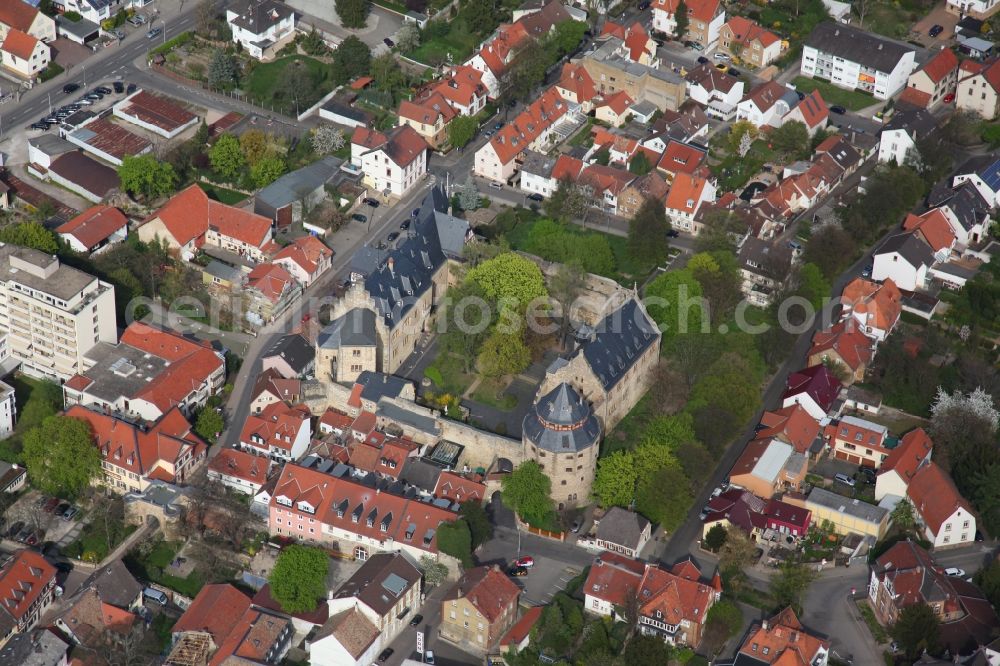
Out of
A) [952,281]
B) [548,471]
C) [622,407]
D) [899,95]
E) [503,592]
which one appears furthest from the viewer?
[899,95]

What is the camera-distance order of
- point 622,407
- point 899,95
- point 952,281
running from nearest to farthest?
point 622,407 < point 952,281 < point 899,95

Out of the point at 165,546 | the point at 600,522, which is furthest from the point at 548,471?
the point at 165,546

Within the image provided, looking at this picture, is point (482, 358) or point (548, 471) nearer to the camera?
point (548, 471)

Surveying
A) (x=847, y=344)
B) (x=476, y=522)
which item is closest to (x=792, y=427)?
(x=847, y=344)

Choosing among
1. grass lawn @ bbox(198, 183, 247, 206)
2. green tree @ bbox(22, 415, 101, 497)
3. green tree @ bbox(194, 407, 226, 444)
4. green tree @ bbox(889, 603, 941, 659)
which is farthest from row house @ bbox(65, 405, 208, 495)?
green tree @ bbox(889, 603, 941, 659)

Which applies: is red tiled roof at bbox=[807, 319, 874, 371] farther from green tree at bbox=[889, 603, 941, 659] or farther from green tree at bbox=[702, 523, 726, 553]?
green tree at bbox=[889, 603, 941, 659]

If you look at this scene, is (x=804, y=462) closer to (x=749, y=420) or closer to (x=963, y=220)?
(x=749, y=420)
